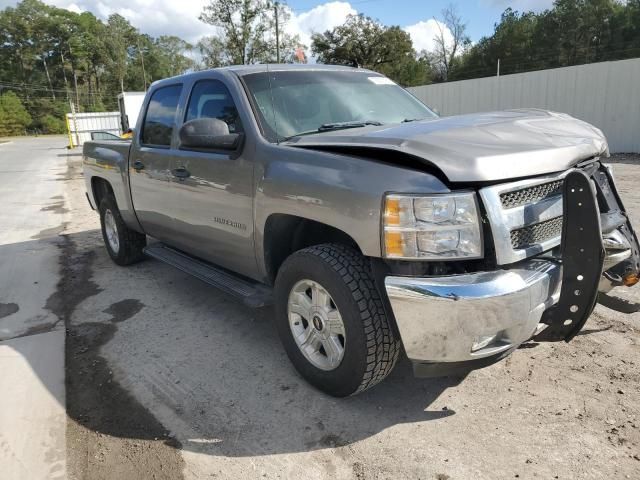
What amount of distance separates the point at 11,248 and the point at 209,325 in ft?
14.4

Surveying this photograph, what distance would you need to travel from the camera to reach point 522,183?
250 centimetres

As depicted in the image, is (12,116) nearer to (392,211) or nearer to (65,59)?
(65,59)

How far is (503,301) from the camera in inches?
90.5

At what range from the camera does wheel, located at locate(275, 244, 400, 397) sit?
2.65m

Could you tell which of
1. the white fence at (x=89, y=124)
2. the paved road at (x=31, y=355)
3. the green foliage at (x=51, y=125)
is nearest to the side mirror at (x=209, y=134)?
the paved road at (x=31, y=355)

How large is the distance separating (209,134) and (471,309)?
6.46ft

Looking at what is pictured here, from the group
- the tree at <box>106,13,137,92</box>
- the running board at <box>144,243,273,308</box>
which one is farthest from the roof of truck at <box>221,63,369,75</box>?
the tree at <box>106,13,137,92</box>

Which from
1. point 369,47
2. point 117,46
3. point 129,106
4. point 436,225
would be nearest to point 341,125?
point 436,225

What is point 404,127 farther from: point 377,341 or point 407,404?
point 407,404

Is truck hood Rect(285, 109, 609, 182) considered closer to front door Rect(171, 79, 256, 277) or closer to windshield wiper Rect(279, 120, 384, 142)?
windshield wiper Rect(279, 120, 384, 142)

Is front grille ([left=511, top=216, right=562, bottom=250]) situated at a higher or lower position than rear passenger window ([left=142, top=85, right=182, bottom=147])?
lower

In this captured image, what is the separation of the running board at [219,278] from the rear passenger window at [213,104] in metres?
1.08

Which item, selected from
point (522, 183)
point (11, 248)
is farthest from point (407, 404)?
point (11, 248)

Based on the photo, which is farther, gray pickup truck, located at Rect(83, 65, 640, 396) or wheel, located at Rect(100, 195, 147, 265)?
wheel, located at Rect(100, 195, 147, 265)
